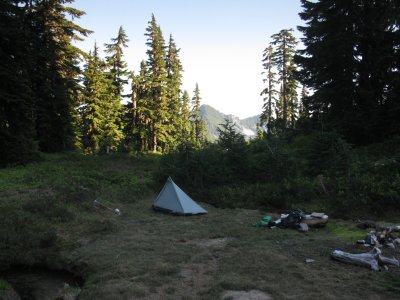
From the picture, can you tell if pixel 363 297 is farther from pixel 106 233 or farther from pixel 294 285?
pixel 106 233

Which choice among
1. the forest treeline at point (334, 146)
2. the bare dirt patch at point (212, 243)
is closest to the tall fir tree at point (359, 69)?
the forest treeline at point (334, 146)

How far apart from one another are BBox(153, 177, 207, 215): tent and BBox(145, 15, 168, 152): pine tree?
26777 millimetres

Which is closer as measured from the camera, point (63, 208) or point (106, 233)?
point (106, 233)

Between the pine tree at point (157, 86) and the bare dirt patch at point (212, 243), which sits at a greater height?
the pine tree at point (157, 86)

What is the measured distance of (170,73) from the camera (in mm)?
47625

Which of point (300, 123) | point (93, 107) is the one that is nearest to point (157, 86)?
point (93, 107)

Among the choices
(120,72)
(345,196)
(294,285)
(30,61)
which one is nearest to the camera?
(294,285)

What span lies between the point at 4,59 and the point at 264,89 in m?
32.6

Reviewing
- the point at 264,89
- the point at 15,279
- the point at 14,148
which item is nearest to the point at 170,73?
the point at 264,89

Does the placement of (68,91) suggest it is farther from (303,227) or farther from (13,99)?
(303,227)

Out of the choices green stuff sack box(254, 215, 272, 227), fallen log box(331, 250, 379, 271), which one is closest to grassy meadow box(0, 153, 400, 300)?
fallen log box(331, 250, 379, 271)

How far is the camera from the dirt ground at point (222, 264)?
6793 millimetres

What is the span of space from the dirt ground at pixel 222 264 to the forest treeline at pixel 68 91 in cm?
974

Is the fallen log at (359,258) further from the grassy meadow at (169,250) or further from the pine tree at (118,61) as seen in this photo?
the pine tree at (118,61)
